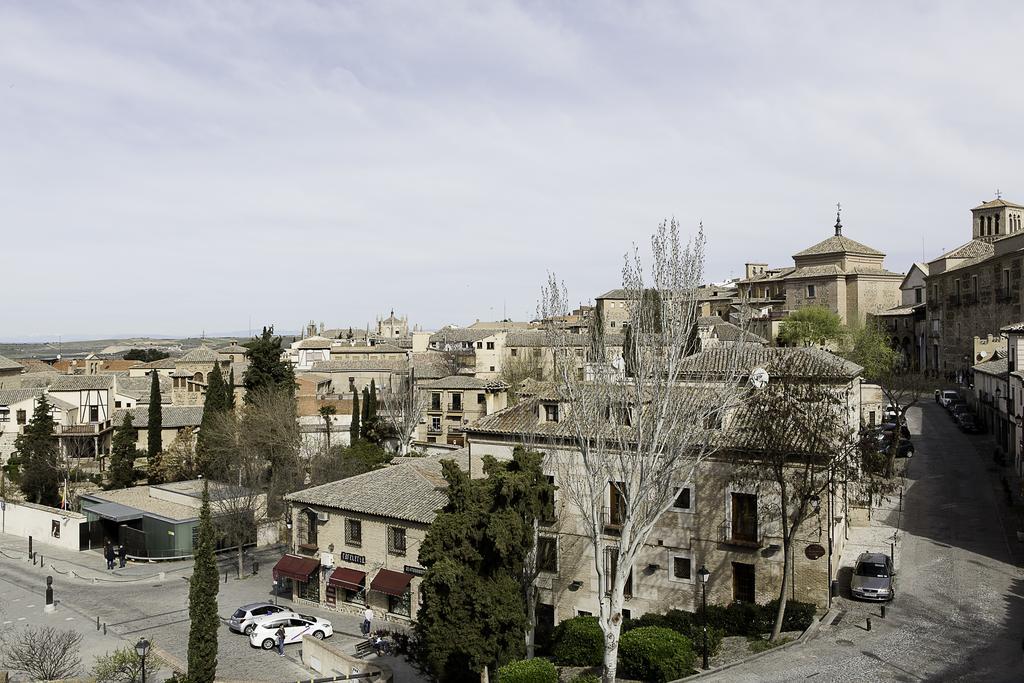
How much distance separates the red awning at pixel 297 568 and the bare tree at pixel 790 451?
16274mm

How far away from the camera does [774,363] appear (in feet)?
85.1

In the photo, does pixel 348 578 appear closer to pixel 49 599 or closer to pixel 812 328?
pixel 49 599

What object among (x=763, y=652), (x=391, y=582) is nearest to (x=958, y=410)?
(x=763, y=652)

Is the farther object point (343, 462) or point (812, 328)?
point (812, 328)

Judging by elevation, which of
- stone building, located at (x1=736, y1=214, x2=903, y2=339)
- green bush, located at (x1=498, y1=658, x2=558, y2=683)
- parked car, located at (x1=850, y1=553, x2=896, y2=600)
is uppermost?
stone building, located at (x1=736, y1=214, x2=903, y2=339)

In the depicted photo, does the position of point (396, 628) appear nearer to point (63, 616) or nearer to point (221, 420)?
point (63, 616)

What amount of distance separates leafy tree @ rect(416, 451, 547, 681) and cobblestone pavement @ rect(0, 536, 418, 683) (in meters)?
4.95

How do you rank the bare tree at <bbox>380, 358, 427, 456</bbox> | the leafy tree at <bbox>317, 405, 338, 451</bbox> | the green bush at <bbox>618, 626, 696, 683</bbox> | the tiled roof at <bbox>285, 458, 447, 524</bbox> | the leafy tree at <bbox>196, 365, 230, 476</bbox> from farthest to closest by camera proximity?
the bare tree at <bbox>380, 358, 427, 456</bbox>
the leafy tree at <bbox>317, 405, 338, 451</bbox>
the leafy tree at <bbox>196, 365, 230, 476</bbox>
the tiled roof at <bbox>285, 458, 447, 524</bbox>
the green bush at <bbox>618, 626, 696, 683</bbox>

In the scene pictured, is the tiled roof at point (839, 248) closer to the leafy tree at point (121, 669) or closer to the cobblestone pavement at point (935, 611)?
the cobblestone pavement at point (935, 611)

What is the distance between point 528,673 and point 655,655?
328cm

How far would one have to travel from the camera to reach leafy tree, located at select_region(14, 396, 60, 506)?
47156mm

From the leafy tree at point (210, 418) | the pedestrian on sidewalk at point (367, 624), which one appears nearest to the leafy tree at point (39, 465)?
the leafy tree at point (210, 418)

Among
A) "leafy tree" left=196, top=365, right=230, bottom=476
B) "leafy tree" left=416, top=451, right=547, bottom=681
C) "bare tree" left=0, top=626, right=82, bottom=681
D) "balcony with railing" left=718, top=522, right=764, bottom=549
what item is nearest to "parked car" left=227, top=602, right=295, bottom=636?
"bare tree" left=0, top=626, right=82, bottom=681

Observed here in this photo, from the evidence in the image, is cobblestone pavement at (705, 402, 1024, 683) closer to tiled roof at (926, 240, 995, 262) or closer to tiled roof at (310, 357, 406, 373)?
tiled roof at (926, 240, 995, 262)
